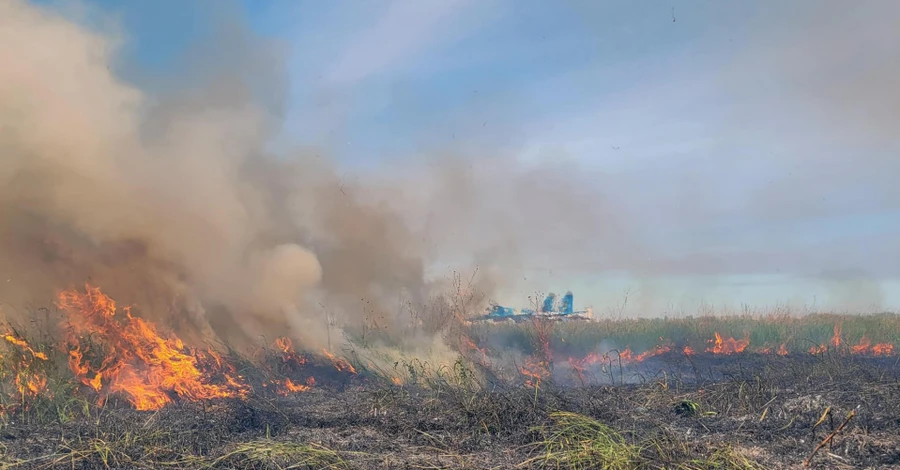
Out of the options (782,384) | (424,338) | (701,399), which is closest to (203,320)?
(424,338)

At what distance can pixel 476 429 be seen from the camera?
26.5ft

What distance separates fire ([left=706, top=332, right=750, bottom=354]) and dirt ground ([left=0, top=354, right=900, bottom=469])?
813cm

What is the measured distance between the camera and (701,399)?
9.38m

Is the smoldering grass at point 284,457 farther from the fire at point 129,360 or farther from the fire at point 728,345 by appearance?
the fire at point 728,345

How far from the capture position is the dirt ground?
6.64 metres

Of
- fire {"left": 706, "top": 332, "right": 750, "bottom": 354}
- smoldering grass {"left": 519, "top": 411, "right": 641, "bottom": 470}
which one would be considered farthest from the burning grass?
fire {"left": 706, "top": 332, "right": 750, "bottom": 354}

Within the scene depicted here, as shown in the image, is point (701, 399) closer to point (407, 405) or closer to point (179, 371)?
point (407, 405)

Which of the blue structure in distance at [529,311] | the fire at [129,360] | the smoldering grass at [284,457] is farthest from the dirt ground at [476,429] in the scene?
the blue structure in distance at [529,311]

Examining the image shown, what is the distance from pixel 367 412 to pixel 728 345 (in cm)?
1366

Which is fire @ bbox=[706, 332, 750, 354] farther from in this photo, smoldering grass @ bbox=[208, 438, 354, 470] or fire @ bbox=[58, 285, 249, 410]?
smoldering grass @ bbox=[208, 438, 354, 470]

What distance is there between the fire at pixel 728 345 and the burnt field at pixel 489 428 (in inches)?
300

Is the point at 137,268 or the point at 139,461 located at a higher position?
the point at 137,268

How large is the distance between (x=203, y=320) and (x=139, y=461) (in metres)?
7.75

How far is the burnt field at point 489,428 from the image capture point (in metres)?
6.62
